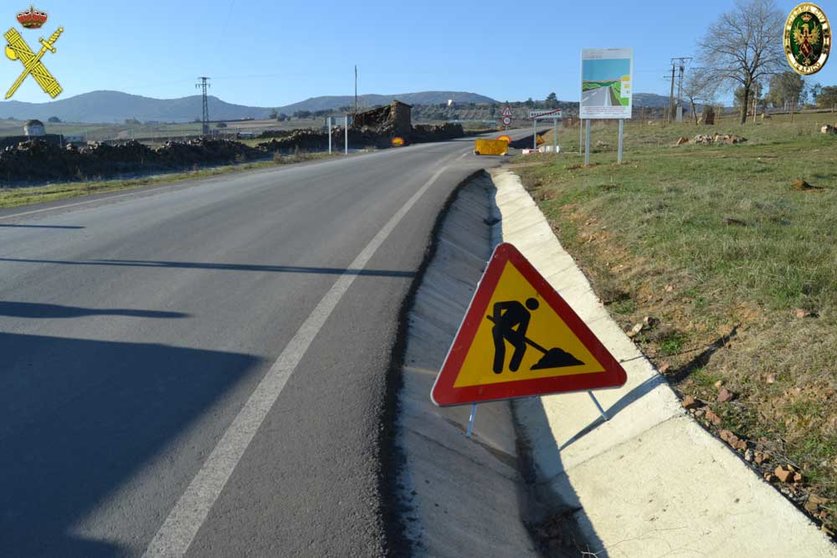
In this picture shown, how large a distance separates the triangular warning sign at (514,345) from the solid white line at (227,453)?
1.14 metres

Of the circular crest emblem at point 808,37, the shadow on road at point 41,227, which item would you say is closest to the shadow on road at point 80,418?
the shadow on road at point 41,227

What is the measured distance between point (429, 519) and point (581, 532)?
1.08m

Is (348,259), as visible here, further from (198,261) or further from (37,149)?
(37,149)

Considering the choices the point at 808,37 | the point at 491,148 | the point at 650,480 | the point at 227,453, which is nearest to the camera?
the point at 227,453

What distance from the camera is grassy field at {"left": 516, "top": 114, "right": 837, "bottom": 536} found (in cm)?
450

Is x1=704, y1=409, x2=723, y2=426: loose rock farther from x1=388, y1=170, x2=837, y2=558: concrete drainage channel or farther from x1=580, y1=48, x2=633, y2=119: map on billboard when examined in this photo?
x1=580, y1=48, x2=633, y2=119: map on billboard

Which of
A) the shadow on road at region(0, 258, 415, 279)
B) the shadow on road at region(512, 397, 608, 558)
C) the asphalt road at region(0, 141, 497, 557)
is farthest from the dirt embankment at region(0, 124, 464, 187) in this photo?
the shadow on road at region(512, 397, 608, 558)

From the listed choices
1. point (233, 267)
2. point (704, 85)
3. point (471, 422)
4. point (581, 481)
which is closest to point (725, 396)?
point (581, 481)

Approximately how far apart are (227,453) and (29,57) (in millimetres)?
29928

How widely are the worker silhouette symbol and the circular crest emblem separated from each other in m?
9.85

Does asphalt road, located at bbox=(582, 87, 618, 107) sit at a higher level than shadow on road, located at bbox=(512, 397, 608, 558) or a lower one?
higher

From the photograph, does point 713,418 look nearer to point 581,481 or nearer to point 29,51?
point 581,481

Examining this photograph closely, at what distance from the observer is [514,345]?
16.6ft

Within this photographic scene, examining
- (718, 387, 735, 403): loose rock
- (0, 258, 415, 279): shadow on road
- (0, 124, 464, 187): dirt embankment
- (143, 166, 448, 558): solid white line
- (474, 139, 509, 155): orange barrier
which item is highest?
(474, 139, 509, 155): orange barrier
